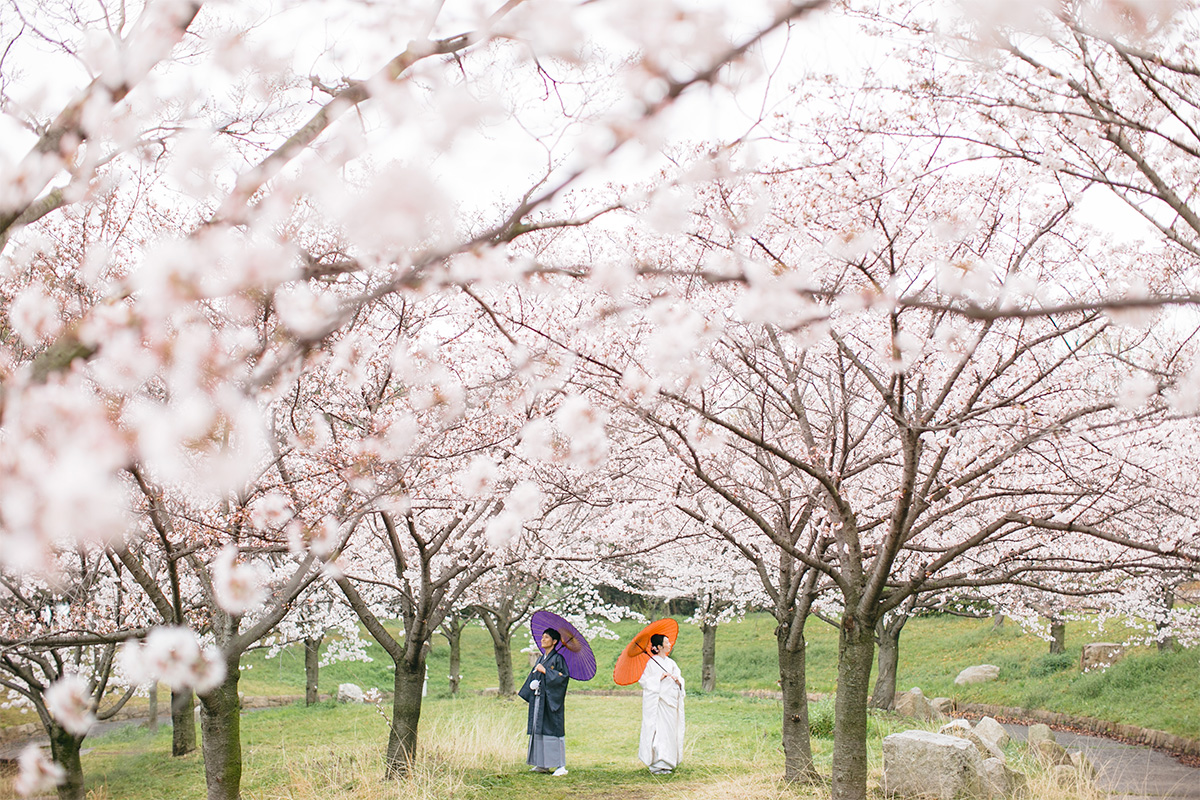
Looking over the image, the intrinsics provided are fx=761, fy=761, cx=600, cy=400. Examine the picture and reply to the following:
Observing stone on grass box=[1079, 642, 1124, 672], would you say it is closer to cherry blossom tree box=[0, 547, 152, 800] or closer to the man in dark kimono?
the man in dark kimono

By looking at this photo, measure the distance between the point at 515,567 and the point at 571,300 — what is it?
13.7ft

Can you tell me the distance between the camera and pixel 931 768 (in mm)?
6699

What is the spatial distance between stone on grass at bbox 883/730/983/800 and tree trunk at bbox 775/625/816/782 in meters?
0.71

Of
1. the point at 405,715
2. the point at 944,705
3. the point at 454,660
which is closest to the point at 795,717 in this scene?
the point at 405,715

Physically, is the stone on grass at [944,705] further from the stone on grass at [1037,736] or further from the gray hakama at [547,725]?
the gray hakama at [547,725]

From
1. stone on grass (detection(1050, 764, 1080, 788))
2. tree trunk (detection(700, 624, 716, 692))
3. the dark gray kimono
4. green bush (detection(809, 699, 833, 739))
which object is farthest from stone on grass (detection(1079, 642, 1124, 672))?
the dark gray kimono

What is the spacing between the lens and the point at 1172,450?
7.31 metres

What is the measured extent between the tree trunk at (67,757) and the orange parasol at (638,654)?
5.57 meters

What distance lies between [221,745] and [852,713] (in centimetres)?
429

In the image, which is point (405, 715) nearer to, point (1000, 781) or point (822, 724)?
point (1000, 781)

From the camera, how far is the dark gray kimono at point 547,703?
27.9 feet

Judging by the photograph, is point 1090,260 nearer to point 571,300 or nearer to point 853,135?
point 853,135

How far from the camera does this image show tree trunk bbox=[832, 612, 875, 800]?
5305mm

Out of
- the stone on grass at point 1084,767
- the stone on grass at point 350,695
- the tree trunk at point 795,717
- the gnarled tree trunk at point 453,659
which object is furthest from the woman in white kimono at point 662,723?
the stone on grass at point 350,695
